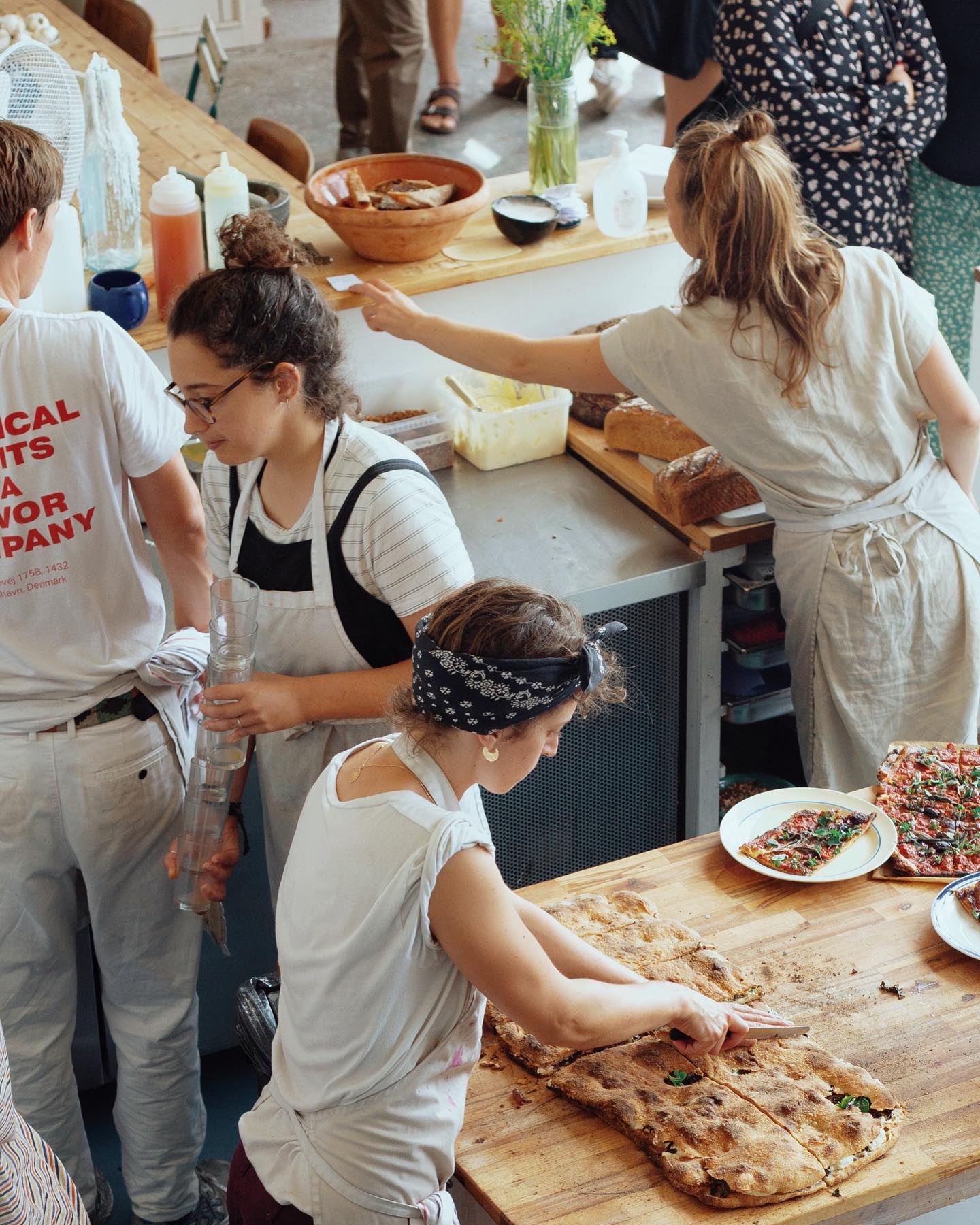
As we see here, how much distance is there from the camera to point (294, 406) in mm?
2172

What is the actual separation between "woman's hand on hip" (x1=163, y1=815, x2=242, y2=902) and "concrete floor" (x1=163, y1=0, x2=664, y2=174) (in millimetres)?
5585

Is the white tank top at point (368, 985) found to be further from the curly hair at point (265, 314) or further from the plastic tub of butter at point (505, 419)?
the plastic tub of butter at point (505, 419)

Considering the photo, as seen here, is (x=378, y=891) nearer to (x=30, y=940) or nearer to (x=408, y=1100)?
(x=408, y=1100)

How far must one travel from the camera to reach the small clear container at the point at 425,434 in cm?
327

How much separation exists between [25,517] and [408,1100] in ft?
3.34

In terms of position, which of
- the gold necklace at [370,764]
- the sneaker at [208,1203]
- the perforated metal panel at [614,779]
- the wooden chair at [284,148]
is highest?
the wooden chair at [284,148]

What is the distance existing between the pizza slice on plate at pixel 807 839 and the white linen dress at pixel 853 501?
0.58m

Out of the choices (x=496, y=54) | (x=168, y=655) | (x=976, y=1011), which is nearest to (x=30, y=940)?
(x=168, y=655)

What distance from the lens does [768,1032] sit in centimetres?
193

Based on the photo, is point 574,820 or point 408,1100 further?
point 574,820

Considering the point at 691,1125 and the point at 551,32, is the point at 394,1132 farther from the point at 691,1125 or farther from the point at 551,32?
the point at 551,32

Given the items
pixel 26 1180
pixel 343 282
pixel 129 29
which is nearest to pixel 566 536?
pixel 343 282

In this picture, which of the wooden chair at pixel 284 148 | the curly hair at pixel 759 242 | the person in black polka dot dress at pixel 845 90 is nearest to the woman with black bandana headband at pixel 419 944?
the curly hair at pixel 759 242

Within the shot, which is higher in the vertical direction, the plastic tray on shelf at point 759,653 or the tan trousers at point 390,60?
the tan trousers at point 390,60
